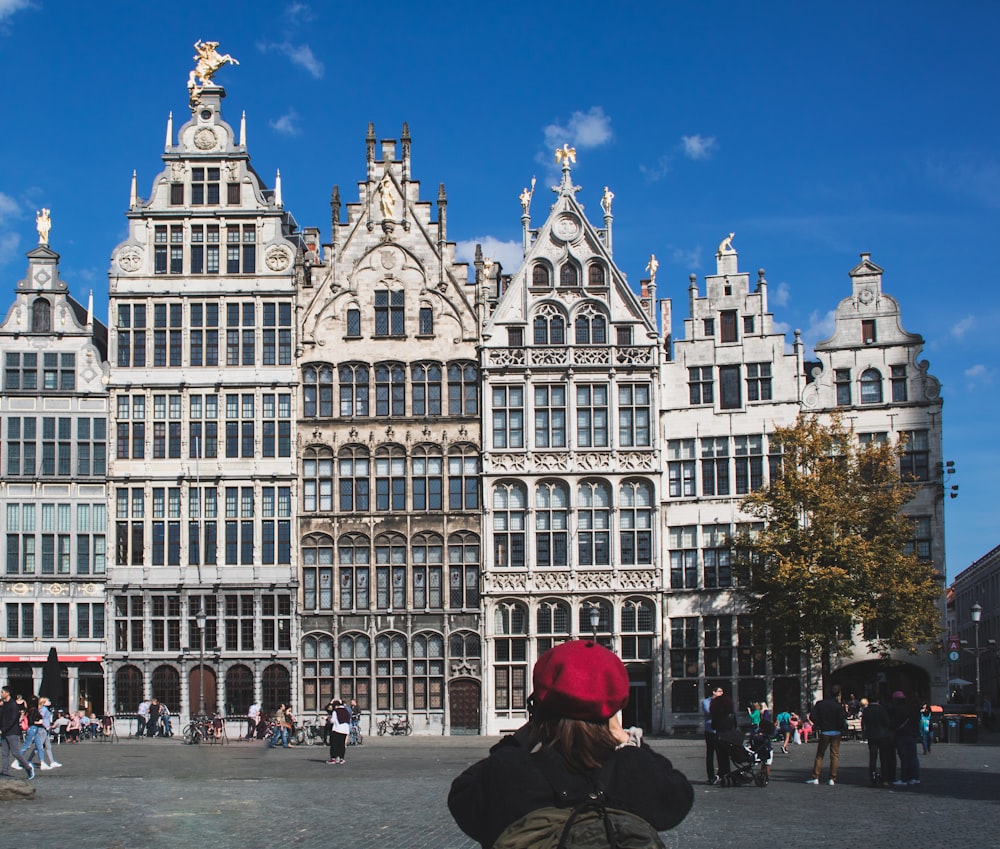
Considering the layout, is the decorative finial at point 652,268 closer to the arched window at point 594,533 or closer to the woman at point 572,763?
the arched window at point 594,533

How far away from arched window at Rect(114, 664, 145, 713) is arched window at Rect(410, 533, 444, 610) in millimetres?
10032

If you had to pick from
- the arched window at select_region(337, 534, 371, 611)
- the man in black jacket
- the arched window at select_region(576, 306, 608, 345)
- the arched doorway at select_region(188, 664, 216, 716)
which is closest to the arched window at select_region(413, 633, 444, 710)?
the arched window at select_region(337, 534, 371, 611)

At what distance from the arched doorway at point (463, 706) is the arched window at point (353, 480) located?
720 centimetres

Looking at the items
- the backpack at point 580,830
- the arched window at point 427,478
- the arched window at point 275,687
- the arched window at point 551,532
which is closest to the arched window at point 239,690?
the arched window at point 275,687

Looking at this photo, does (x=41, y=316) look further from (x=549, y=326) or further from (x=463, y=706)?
(x=463, y=706)

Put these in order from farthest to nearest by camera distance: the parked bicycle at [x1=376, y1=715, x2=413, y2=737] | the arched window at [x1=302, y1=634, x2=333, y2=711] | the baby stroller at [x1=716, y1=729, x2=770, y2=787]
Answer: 1. the arched window at [x1=302, y1=634, x2=333, y2=711]
2. the parked bicycle at [x1=376, y1=715, x2=413, y2=737]
3. the baby stroller at [x1=716, y1=729, x2=770, y2=787]

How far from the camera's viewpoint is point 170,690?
51812mm

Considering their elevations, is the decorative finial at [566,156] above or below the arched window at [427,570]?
above

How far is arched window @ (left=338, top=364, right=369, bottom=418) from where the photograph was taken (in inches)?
2088

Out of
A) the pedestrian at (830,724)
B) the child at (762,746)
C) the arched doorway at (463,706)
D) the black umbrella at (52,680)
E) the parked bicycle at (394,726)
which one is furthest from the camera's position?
the arched doorway at (463,706)

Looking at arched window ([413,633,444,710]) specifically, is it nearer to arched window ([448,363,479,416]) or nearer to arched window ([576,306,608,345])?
arched window ([448,363,479,416])

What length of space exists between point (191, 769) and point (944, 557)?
28.9 meters

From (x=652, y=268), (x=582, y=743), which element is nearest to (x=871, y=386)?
(x=652, y=268)

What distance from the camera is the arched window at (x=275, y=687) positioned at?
5178 cm
